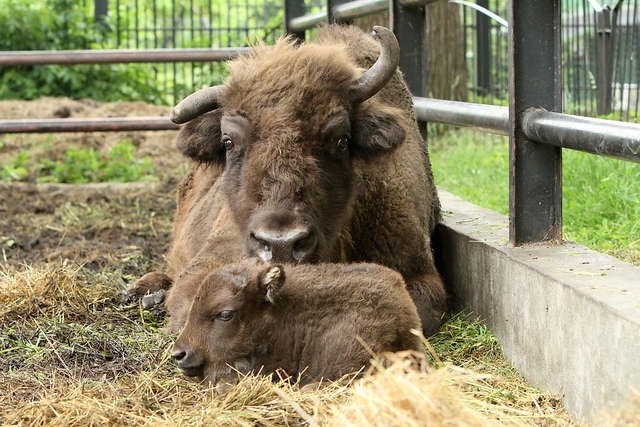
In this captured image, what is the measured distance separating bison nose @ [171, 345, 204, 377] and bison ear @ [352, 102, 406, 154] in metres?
1.75

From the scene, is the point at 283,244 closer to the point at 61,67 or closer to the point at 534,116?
the point at 534,116

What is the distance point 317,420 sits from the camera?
3.89 m

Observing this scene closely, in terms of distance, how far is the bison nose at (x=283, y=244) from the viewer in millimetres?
5117

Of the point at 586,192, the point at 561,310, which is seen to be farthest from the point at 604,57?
the point at 561,310

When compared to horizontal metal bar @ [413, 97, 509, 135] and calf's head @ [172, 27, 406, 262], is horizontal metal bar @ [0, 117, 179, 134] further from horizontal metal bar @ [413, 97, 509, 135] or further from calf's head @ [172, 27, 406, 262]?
calf's head @ [172, 27, 406, 262]

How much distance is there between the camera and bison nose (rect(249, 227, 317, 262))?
512cm

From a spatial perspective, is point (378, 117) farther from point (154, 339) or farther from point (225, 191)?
point (154, 339)

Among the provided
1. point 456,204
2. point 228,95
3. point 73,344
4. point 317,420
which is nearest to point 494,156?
point 456,204

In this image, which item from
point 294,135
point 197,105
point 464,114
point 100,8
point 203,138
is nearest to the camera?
point 294,135

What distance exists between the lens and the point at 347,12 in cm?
877

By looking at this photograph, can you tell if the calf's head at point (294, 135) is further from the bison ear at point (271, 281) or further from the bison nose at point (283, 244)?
the bison ear at point (271, 281)

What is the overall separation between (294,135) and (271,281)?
102cm

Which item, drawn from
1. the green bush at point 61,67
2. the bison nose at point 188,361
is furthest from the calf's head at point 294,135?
the green bush at point 61,67

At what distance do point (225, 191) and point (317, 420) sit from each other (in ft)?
7.50
